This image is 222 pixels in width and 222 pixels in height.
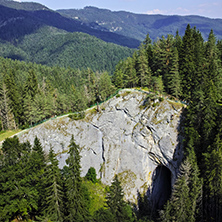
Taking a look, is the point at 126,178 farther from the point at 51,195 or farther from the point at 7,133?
the point at 7,133

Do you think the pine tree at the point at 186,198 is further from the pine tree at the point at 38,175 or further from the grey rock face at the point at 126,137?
the pine tree at the point at 38,175

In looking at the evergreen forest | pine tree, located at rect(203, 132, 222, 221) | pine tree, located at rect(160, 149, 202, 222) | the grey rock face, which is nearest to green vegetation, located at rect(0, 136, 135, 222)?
the evergreen forest

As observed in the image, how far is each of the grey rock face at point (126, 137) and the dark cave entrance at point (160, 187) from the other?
73.3 inches

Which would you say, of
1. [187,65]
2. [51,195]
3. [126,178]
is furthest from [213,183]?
[187,65]

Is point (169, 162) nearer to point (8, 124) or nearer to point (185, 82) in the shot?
point (185, 82)

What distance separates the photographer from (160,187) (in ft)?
162

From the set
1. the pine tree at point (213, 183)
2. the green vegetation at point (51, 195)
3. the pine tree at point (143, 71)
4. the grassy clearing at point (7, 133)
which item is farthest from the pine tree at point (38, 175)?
the pine tree at point (143, 71)

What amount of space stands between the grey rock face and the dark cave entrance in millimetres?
1862

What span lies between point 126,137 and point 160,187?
14.0 m

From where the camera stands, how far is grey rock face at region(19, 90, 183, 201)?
4500 centimetres

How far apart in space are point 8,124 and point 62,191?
1476 inches

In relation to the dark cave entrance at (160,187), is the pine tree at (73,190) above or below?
above

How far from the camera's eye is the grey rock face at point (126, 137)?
45000 millimetres

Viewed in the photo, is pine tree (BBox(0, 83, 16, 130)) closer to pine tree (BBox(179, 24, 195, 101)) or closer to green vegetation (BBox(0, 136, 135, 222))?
green vegetation (BBox(0, 136, 135, 222))
